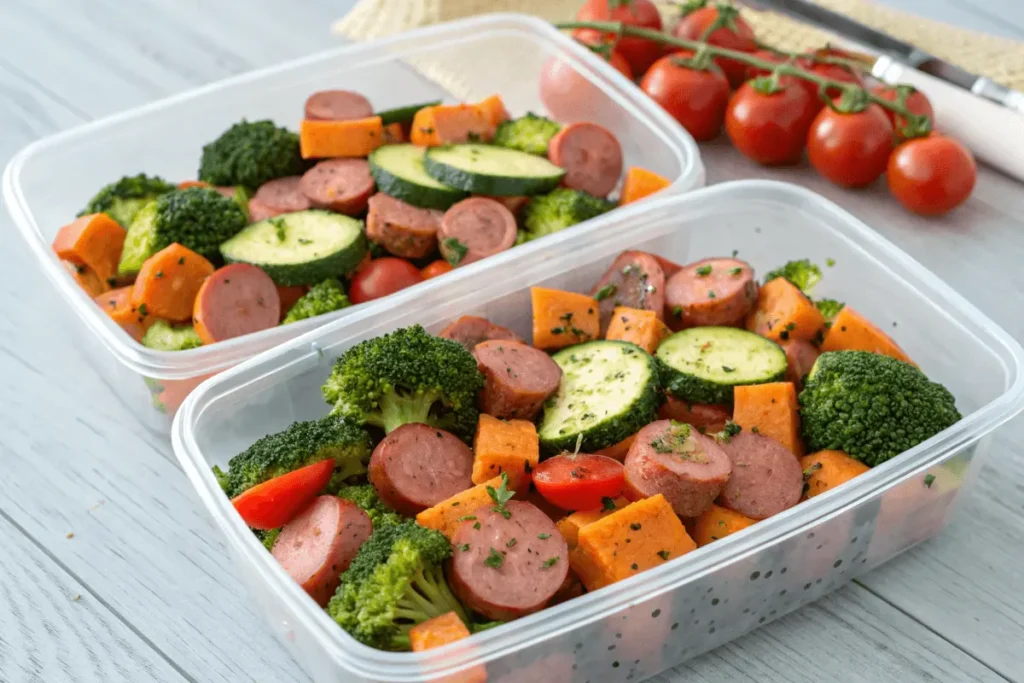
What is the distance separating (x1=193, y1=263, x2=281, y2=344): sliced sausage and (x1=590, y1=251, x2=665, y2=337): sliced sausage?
0.63 m

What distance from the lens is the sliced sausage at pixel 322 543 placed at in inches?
63.5

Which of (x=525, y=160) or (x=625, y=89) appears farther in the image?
(x=625, y=89)

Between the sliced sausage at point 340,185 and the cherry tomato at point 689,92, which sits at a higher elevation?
the cherry tomato at point 689,92

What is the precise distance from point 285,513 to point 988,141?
80.8 inches

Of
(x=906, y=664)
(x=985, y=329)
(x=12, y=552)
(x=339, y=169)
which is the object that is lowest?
(x=12, y=552)

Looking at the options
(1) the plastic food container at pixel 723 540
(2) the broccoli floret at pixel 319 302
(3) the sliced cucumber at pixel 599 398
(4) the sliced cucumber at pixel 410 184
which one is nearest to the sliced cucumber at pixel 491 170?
(4) the sliced cucumber at pixel 410 184

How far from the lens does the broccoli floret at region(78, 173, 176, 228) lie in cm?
240

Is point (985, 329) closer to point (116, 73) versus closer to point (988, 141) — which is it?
point (988, 141)

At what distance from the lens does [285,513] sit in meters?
1.72

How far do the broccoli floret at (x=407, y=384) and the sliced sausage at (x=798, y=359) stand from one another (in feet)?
1.89

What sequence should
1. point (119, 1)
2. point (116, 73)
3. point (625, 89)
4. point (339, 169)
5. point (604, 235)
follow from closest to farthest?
point (604, 235) < point (339, 169) < point (625, 89) < point (116, 73) < point (119, 1)

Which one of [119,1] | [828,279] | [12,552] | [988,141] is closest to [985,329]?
[828,279]

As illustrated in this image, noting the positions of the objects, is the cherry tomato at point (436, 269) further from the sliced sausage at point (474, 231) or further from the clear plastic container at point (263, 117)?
the clear plastic container at point (263, 117)

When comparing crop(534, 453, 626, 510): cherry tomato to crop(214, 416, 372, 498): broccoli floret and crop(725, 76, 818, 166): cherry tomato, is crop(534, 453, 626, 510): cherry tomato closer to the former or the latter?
crop(214, 416, 372, 498): broccoli floret
